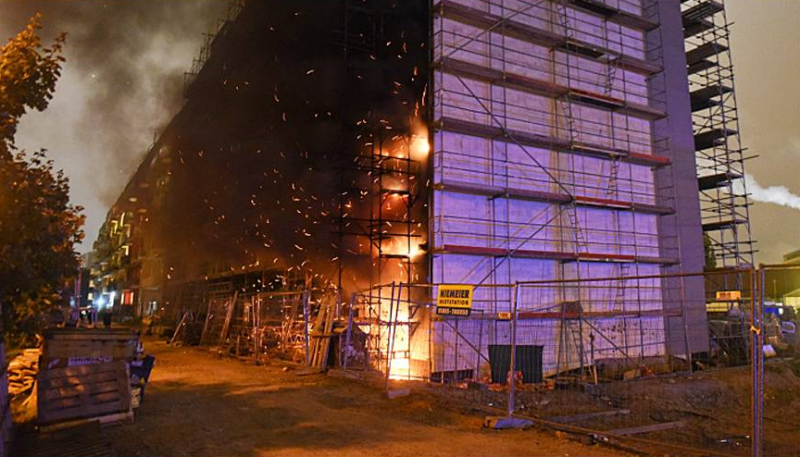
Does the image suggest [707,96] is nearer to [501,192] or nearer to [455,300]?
[501,192]

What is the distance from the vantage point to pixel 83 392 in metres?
6.66

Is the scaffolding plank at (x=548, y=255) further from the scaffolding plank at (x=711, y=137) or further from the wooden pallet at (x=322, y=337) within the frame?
A: the scaffolding plank at (x=711, y=137)

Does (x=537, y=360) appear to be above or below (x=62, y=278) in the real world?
below

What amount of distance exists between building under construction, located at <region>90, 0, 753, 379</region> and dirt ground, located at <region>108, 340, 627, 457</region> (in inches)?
124

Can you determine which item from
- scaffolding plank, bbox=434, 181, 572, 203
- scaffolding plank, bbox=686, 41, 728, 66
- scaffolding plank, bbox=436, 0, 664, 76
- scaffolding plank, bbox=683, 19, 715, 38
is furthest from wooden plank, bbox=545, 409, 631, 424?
scaffolding plank, bbox=683, 19, 715, 38

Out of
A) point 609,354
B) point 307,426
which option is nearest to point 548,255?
point 609,354

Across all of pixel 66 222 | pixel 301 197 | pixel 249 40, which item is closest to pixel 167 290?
pixel 249 40

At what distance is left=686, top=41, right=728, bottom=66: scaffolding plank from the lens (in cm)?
2281

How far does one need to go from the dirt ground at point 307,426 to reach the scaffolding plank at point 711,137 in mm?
20280

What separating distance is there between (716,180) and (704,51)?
222 inches

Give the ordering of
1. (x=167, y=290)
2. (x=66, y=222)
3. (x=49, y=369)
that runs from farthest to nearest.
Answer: (x=167, y=290) → (x=49, y=369) → (x=66, y=222)

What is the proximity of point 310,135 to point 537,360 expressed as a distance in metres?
9.37

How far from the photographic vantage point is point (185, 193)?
28125mm

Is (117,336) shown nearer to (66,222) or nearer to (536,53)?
(66,222)
